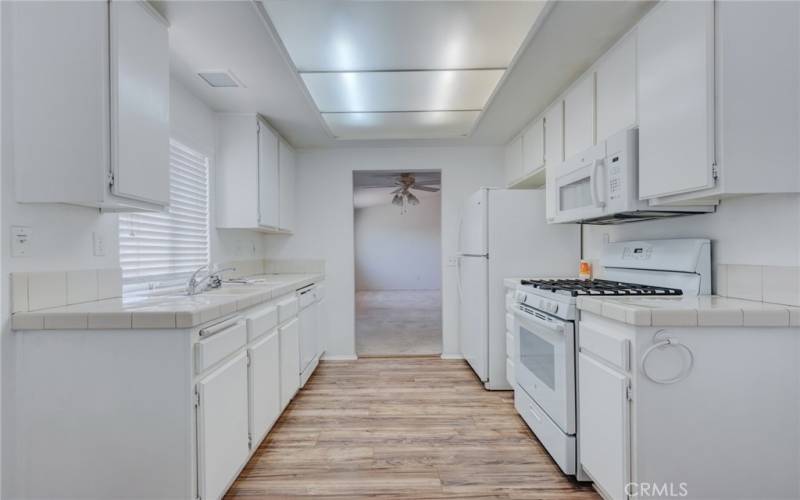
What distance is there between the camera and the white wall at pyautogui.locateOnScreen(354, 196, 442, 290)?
1108cm

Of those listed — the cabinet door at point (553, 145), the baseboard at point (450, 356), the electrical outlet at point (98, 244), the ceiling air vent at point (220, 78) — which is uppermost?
the ceiling air vent at point (220, 78)

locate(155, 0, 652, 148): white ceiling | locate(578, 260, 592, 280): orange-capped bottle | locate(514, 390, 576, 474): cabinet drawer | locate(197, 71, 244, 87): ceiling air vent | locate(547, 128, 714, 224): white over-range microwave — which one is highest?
locate(155, 0, 652, 148): white ceiling

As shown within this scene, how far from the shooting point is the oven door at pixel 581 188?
6.55 feet

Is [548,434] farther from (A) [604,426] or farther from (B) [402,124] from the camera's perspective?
(B) [402,124]

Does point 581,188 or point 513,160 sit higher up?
point 513,160

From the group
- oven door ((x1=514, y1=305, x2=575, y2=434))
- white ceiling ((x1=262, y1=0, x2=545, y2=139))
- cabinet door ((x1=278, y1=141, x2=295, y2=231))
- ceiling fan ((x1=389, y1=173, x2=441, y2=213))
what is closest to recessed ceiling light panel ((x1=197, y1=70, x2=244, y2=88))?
white ceiling ((x1=262, y1=0, x2=545, y2=139))

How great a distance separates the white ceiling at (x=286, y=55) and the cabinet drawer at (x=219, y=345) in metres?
1.44

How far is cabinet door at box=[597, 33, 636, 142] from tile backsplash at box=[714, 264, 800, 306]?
0.82 m

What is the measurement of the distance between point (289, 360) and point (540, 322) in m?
1.70

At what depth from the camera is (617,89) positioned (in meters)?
2.00

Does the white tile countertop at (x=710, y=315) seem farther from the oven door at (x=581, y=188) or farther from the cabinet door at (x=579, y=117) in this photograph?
the cabinet door at (x=579, y=117)

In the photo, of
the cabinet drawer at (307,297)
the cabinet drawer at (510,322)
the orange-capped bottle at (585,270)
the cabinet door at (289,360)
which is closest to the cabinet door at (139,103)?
the cabinet door at (289,360)

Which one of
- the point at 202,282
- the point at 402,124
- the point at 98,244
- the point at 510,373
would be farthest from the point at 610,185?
the point at 98,244

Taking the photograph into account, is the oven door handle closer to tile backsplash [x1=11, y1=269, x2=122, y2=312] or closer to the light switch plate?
tile backsplash [x1=11, y1=269, x2=122, y2=312]
